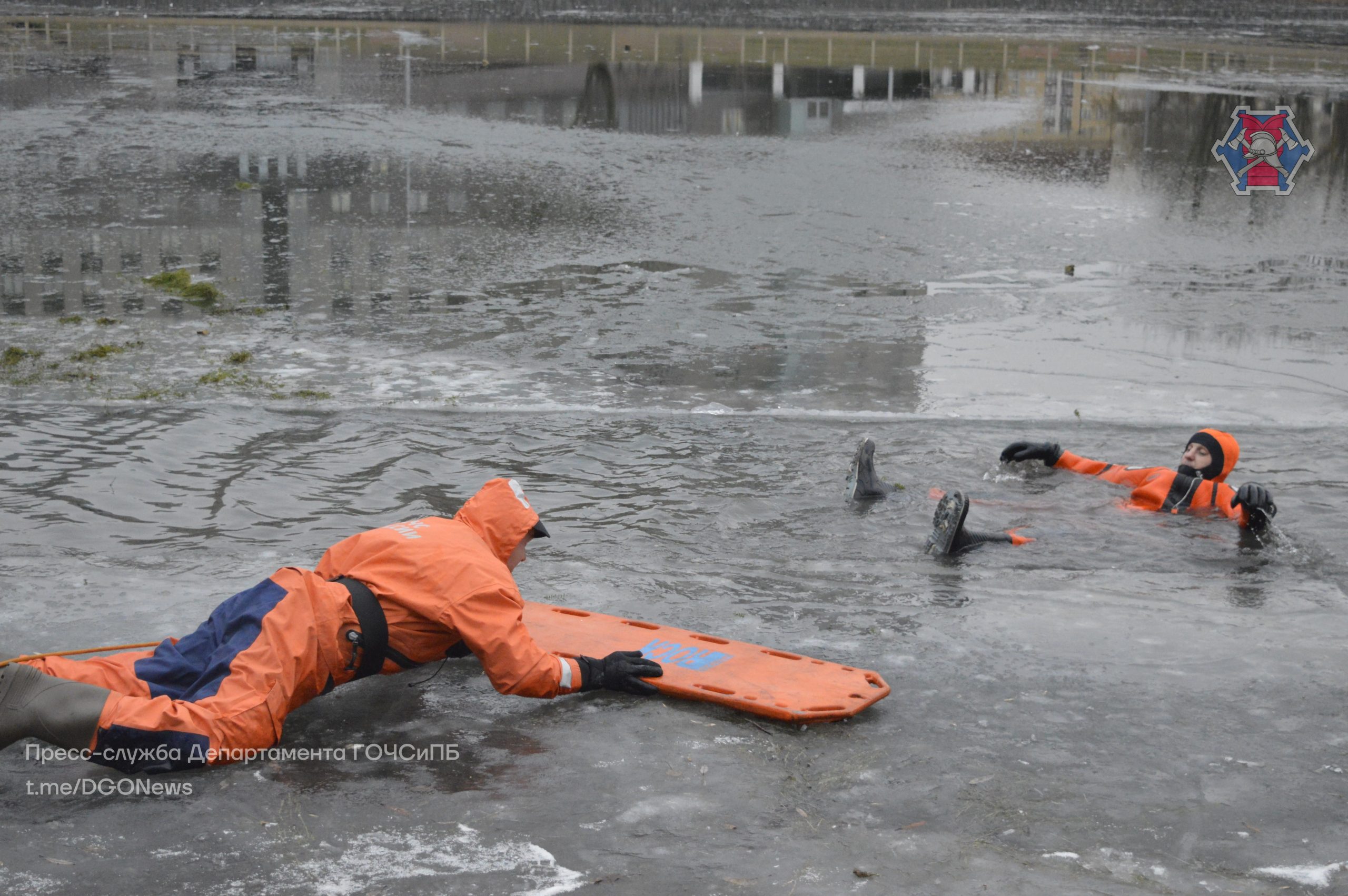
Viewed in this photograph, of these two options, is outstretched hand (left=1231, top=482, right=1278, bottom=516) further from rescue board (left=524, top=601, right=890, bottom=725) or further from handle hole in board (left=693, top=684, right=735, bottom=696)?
handle hole in board (left=693, top=684, right=735, bottom=696)

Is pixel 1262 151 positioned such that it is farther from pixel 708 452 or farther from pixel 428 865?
pixel 428 865

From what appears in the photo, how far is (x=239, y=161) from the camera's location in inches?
548

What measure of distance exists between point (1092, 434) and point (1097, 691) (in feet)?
10.8

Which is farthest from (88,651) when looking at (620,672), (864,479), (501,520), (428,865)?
(864,479)

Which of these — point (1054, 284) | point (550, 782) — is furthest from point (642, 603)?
point (1054, 284)

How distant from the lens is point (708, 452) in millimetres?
7219

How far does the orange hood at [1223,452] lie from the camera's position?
6.67 m

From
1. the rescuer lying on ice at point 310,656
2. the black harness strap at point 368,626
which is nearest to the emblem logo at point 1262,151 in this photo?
the rescuer lying on ice at point 310,656

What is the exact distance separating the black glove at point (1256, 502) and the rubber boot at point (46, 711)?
482 centimetres

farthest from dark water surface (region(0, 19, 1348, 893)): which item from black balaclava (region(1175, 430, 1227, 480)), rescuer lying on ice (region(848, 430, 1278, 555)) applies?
black balaclava (region(1175, 430, 1227, 480))

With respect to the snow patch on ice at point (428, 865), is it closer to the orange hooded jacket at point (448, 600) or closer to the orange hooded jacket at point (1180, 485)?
the orange hooded jacket at point (448, 600)

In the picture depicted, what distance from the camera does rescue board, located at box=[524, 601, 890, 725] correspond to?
4.41m

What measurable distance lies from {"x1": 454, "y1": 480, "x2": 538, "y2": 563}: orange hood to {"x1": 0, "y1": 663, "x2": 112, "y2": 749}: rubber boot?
1389 mm

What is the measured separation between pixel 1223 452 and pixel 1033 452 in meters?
0.93
